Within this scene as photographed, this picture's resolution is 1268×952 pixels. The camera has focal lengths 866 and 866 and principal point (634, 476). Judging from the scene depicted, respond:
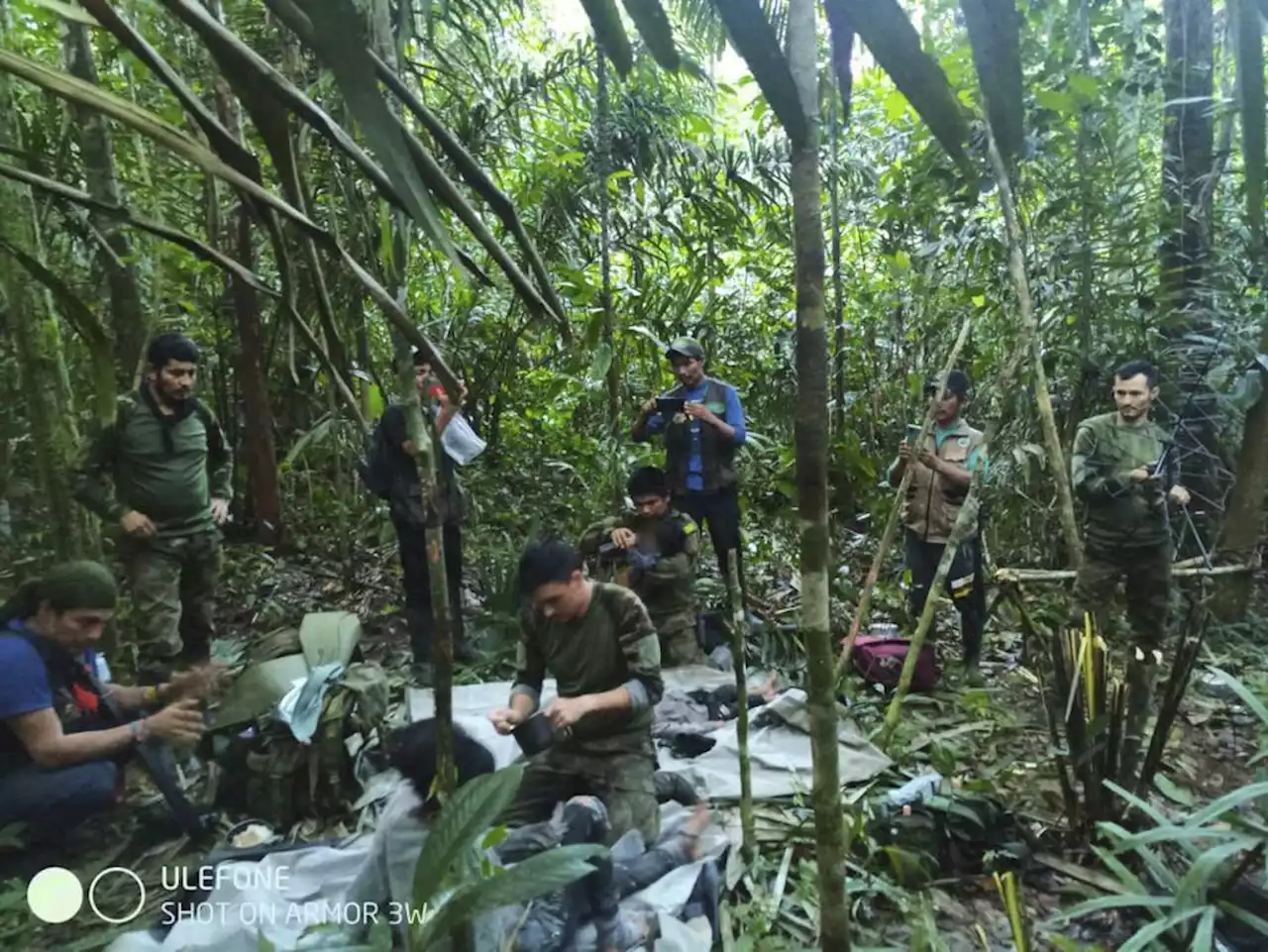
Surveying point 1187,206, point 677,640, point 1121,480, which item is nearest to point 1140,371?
point 1121,480

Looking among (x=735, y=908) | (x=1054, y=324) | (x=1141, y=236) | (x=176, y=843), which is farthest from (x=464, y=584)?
(x=1141, y=236)

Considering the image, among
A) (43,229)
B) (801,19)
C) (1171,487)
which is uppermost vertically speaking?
(43,229)

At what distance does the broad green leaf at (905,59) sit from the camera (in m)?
0.52

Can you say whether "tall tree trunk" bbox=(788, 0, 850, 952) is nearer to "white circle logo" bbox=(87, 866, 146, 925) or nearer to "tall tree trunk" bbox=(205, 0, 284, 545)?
"white circle logo" bbox=(87, 866, 146, 925)

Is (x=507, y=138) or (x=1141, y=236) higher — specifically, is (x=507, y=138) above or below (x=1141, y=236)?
above

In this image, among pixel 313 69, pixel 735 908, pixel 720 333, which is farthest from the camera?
pixel 720 333

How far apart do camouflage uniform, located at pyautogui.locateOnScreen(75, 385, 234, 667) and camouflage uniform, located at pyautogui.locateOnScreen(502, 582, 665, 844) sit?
62.7 inches

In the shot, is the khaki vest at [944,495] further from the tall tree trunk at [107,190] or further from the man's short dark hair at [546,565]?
the tall tree trunk at [107,190]

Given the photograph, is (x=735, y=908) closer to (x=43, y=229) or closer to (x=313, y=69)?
(x=43, y=229)

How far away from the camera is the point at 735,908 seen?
7.32 feet

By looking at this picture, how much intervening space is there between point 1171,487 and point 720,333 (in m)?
3.13

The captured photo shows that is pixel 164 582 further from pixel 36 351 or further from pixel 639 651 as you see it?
pixel 639 651

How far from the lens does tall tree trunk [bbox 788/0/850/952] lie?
1084 mm

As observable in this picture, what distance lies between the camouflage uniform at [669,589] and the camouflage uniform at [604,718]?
1.45 meters
